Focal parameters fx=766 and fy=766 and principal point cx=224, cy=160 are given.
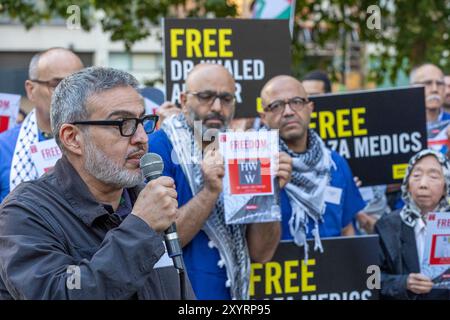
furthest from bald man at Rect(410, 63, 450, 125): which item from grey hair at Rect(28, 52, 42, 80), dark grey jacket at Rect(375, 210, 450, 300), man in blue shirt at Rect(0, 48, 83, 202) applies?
grey hair at Rect(28, 52, 42, 80)

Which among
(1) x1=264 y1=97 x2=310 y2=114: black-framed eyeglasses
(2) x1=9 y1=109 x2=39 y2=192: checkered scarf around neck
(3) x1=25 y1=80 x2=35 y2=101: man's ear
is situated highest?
(3) x1=25 y1=80 x2=35 y2=101: man's ear

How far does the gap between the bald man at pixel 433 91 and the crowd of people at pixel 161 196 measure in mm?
12

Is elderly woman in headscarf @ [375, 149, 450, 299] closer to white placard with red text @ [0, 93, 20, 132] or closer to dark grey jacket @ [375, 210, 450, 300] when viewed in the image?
dark grey jacket @ [375, 210, 450, 300]

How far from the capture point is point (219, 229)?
399 cm

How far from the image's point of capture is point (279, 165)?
157 inches

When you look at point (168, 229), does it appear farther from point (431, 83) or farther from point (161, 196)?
point (431, 83)

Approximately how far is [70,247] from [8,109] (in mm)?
2909

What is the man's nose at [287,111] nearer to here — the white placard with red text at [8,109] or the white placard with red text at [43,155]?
the white placard with red text at [43,155]

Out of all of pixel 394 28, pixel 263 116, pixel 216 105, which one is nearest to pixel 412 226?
pixel 263 116

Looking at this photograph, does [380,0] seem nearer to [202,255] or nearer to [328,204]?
[328,204]

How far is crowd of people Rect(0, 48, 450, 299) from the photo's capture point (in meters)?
2.34

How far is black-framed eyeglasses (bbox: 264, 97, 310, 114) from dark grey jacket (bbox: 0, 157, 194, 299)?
86.1 inches

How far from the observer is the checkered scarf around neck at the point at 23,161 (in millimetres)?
4125

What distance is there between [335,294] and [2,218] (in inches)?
105
